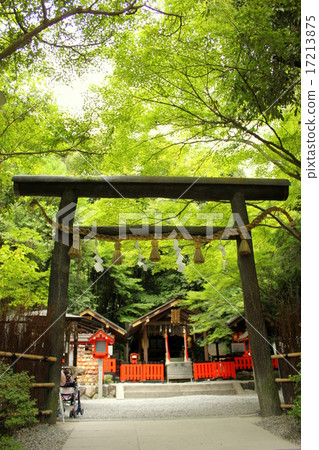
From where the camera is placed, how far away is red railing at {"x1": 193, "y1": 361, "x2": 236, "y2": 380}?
52.1 feet

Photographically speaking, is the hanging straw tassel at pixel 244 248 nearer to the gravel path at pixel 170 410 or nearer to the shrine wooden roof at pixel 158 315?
the gravel path at pixel 170 410

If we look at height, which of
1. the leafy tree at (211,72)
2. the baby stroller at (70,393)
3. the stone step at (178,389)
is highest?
the leafy tree at (211,72)

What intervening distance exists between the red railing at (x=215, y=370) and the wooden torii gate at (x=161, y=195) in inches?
401

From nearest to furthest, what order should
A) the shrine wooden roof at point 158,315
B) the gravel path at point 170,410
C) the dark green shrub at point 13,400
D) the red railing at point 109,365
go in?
the dark green shrub at point 13,400 → the gravel path at point 170,410 → the red railing at point 109,365 → the shrine wooden roof at point 158,315

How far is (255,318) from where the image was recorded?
6602 mm

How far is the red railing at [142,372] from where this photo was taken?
15.8 meters

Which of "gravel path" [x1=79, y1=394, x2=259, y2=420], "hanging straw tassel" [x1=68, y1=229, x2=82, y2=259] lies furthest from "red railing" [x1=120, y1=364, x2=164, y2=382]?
"hanging straw tassel" [x1=68, y1=229, x2=82, y2=259]

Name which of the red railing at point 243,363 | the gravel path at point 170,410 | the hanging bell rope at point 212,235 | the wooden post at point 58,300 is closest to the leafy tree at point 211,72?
the hanging bell rope at point 212,235

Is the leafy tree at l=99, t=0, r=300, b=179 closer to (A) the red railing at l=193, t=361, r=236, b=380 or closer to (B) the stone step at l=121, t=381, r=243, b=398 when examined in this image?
(B) the stone step at l=121, t=381, r=243, b=398

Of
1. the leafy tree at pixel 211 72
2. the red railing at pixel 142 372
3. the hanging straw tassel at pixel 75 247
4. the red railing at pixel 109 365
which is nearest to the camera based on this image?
the leafy tree at pixel 211 72

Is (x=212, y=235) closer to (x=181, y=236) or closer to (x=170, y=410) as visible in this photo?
(x=181, y=236)

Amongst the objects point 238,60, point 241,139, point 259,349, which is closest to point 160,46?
point 238,60

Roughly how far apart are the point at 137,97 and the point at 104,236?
2.75 metres

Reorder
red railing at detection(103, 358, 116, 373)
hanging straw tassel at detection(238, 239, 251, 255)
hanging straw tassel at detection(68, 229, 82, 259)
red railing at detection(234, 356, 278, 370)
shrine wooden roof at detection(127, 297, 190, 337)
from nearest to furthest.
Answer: hanging straw tassel at detection(68, 229, 82, 259), hanging straw tassel at detection(238, 239, 251, 255), red railing at detection(103, 358, 116, 373), red railing at detection(234, 356, 278, 370), shrine wooden roof at detection(127, 297, 190, 337)
